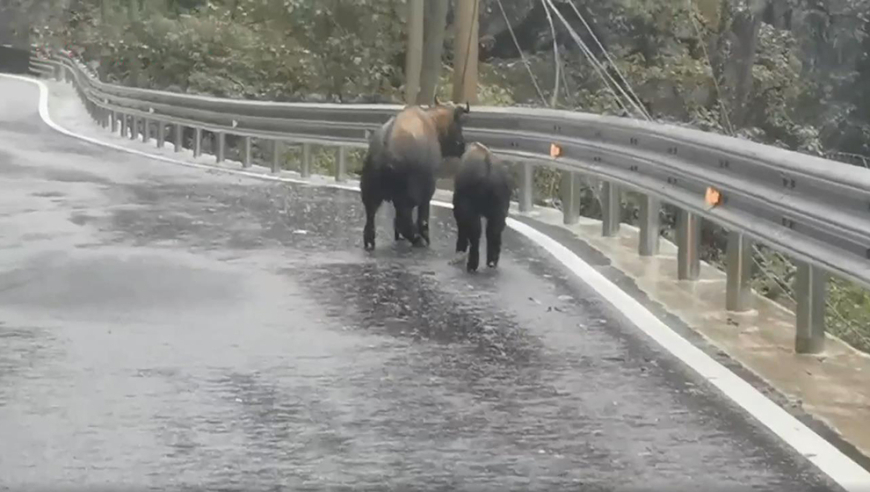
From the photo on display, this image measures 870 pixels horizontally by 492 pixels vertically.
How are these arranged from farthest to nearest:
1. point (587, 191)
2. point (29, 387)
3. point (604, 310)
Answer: point (587, 191) → point (604, 310) → point (29, 387)

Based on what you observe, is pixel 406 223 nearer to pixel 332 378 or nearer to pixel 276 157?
pixel 332 378

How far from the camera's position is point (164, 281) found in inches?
441

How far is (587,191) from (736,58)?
403 inches

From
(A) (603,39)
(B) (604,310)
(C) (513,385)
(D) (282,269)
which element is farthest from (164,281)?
(A) (603,39)

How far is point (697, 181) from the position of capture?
10633mm

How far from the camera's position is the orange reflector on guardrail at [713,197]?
10.1 metres

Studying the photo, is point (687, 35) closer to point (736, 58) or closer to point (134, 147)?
point (736, 58)

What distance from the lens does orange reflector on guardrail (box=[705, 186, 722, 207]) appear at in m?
10.1

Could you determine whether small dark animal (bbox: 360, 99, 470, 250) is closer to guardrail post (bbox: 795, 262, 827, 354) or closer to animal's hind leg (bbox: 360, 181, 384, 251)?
animal's hind leg (bbox: 360, 181, 384, 251)

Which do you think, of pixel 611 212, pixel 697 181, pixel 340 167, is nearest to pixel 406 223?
pixel 611 212

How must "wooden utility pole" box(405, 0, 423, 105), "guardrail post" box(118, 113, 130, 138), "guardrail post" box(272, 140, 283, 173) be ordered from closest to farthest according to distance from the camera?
"guardrail post" box(272, 140, 283, 173) < "wooden utility pole" box(405, 0, 423, 105) < "guardrail post" box(118, 113, 130, 138)

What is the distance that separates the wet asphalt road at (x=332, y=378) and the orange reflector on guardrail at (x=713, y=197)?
854mm

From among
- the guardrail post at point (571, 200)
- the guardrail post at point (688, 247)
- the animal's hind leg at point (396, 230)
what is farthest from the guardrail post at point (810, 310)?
the guardrail post at point (571, 200)


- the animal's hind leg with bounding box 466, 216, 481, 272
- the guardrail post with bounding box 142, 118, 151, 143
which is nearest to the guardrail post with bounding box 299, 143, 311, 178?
the guardrail post with bounding box 142, 118, 151, 143
